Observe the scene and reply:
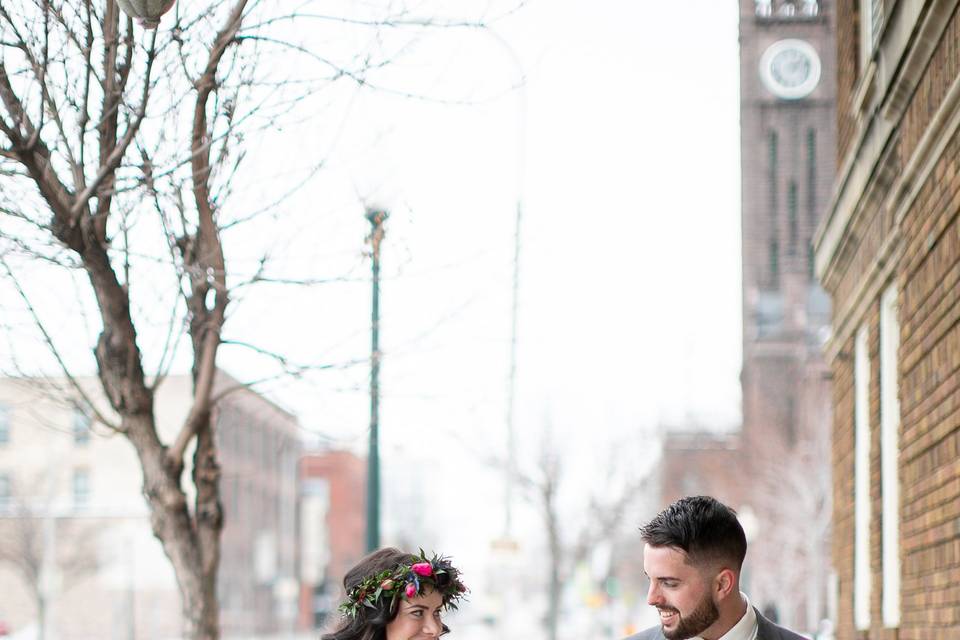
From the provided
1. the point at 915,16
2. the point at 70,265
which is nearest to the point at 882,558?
the point at 915,16

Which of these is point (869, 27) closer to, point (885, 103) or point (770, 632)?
point (885, 103)

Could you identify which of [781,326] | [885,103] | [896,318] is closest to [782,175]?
[781,326]

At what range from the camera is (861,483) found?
1202cm

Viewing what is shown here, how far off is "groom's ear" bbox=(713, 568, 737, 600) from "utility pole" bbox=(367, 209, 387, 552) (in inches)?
151

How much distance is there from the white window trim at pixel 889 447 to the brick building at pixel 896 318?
0.6 inches

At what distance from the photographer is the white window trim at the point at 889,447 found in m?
10.2

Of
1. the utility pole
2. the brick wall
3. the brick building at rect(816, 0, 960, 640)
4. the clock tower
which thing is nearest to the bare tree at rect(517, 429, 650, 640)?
the clock tower

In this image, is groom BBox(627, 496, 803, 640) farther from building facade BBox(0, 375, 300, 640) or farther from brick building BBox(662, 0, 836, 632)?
building facade BBox(0, 375, 300, 640)

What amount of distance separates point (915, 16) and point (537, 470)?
156ft

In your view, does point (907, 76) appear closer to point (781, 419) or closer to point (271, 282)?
point (271, 282)

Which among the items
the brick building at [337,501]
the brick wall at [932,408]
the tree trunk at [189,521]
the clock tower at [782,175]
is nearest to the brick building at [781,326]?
the clock tower at [782,175]

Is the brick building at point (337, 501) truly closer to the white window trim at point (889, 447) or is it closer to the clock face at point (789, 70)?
the clock face at point (789, 70)

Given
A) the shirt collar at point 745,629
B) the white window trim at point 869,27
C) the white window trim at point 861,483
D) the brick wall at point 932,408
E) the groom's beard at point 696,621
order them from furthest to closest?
the white window trim at point 861,483 < the white window trim at point 869,27 < the brick wall at point 932,408 < the shirt collar at point 745,629 < the groom's beard at point 696,621

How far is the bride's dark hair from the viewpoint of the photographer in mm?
6129
